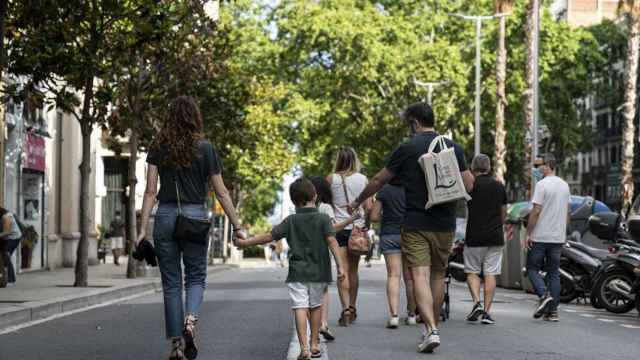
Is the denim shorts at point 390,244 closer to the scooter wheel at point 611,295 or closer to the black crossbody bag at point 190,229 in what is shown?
the black crossbody bag at point 190,229

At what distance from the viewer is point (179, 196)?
422 inches

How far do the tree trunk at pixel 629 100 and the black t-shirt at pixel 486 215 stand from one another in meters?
25.9

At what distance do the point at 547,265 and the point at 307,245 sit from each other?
20.8 ft

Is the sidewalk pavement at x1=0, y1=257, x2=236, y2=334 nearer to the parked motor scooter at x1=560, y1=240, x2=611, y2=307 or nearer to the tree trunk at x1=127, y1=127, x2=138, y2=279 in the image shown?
the tree trunk at x1=127, y1=127, x2=138, y2=279

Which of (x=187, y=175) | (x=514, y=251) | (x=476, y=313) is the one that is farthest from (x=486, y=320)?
(x=514, y=251)

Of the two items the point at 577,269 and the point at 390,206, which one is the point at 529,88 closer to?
the point at 577,269

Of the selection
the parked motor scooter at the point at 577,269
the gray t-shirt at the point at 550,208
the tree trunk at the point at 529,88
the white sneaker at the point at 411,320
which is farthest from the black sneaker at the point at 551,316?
the tree trunk at the point at 529,88

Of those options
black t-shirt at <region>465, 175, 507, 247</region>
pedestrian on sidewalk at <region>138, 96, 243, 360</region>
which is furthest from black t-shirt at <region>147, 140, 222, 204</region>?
black t-shirt at <region>465, 175, 507, 247</region>

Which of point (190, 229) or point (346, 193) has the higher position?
point (346, 193)

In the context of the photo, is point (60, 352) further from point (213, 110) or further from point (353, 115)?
point (353, 115)

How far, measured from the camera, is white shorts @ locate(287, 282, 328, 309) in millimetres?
10844

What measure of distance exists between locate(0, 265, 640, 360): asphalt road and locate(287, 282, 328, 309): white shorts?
1.65 feet

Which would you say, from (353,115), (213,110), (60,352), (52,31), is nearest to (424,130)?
(60,352)

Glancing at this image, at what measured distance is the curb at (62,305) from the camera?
→ 52.2 feet
